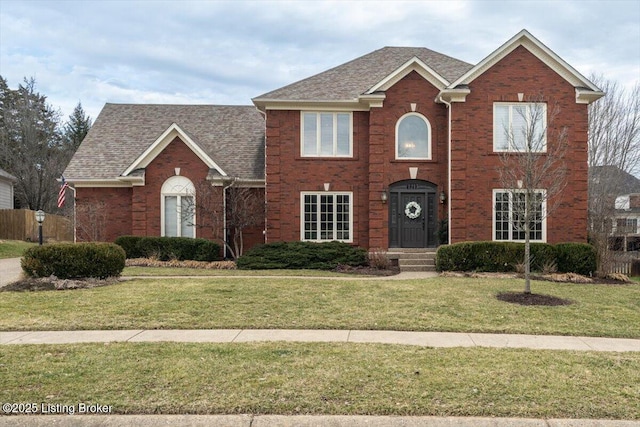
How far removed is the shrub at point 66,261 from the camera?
11969mm

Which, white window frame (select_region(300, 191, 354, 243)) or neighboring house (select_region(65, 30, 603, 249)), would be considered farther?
white window frame (select_region(300, 191, 354, 243))

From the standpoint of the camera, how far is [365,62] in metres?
21.7

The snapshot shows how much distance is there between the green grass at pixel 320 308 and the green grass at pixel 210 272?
2.04 meters

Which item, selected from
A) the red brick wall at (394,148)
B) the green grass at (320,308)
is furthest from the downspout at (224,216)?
the red brick wall at (394,148)

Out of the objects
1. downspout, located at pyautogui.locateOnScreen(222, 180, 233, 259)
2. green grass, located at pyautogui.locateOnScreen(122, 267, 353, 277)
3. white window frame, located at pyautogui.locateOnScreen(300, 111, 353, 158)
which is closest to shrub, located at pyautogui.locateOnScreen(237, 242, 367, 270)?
green grass, located at pyautogui.locateOnScreen(122, 267, 353, 277)

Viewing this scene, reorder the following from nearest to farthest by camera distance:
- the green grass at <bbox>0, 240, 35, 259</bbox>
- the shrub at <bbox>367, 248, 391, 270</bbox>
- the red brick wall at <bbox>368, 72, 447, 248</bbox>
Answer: the shrub at <bbox>367, 248, 391, 270</bbox> < the red brick wall at <bbox>368, 72, 447, 248</bbox> < the green grass at <bbox>0, 240, 35, 259</bbox>

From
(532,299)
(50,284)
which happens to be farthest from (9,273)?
(532,299)

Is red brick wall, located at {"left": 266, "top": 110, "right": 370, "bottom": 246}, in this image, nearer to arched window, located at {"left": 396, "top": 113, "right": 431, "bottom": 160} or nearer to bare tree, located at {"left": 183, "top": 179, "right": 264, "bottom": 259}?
bare tree, located at {"left": 183, "top": 179, "right": 264, "bottom": 259}

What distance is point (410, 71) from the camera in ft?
59.4

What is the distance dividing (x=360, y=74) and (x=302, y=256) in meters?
9.27

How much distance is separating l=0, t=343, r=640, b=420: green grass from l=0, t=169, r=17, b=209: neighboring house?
34.0 m

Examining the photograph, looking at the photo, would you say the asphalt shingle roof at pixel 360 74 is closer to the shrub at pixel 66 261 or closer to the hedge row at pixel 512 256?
the hedge row at pixel 512 256

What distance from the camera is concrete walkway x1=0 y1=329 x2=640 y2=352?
6.78 m

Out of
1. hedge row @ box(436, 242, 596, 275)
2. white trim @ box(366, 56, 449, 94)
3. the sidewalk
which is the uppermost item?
white trim @ box(366, 56, 449, 94)
